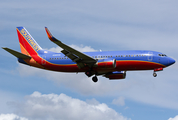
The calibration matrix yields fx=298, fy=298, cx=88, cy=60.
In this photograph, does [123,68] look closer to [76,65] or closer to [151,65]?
[151,65]

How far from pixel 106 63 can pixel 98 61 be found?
1839 millimetres

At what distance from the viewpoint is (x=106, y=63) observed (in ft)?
168

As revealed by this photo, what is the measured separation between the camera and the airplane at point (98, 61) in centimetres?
5112

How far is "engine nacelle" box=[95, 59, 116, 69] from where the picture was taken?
5070 cm

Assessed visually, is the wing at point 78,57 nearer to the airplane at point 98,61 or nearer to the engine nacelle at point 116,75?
the airplane at point 98,61

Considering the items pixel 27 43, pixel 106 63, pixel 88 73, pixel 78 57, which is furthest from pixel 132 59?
pixel 27 43

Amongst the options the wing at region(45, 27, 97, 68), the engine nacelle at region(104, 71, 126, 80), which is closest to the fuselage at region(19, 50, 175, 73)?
the wing at region(45, 27, 97, 68)

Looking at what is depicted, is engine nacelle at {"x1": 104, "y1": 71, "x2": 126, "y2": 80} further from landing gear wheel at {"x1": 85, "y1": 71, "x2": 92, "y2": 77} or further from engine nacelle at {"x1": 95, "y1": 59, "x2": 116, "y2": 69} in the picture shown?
engine nacelle at {"x1": 95, "y1": 59, "x2": 116, "y2": 69}

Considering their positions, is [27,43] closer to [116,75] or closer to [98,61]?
[98,61]

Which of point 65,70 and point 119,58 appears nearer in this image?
point 119,58

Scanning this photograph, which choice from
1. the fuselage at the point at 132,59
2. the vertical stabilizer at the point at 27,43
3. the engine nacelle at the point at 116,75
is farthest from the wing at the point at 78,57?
the vertical stabilizer at the point at 27,43

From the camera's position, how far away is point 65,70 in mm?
55781

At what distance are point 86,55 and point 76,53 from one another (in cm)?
175

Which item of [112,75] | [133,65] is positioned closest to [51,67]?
[112,75]
